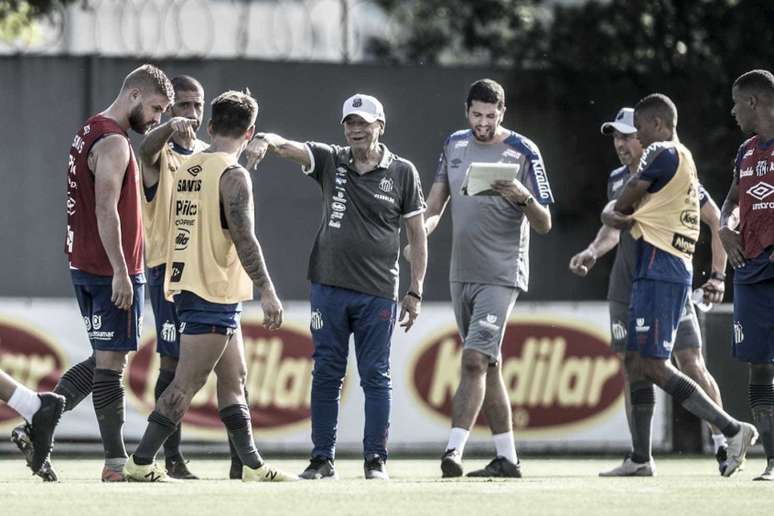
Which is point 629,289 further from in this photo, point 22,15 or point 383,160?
point 22,15

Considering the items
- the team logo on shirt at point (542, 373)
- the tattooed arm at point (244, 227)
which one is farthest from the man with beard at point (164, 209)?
the team logo on shirt at point (542, 373)

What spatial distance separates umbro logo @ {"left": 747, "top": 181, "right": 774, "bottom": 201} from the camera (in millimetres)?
8719

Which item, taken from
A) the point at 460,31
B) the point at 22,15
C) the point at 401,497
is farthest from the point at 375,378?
the point at 460,31

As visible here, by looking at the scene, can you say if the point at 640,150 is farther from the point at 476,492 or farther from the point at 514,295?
the point at 476,492

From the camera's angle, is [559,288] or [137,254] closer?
[137,254]

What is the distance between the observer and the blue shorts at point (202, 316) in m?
7.96

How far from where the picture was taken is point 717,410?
9.24 metres

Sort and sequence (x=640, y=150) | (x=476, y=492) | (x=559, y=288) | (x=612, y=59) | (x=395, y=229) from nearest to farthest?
(x=476, y=492), (x=395, y=229), (x=640, y=150), (x=559, y=288), (x=612, y=59)

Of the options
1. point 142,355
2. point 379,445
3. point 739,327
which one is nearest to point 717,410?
point 739,327

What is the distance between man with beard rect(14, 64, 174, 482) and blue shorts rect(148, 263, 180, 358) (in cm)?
27

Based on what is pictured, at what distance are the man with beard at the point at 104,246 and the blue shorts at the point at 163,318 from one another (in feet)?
0.89

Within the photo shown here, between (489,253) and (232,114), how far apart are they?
2.15m

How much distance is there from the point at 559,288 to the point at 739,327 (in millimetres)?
5524

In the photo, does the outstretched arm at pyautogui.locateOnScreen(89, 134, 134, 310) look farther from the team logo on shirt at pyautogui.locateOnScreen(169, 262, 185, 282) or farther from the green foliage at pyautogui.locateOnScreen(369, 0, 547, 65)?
the green foliage at pyautogui.locateOnScreen(369, 0, 547, 65)
